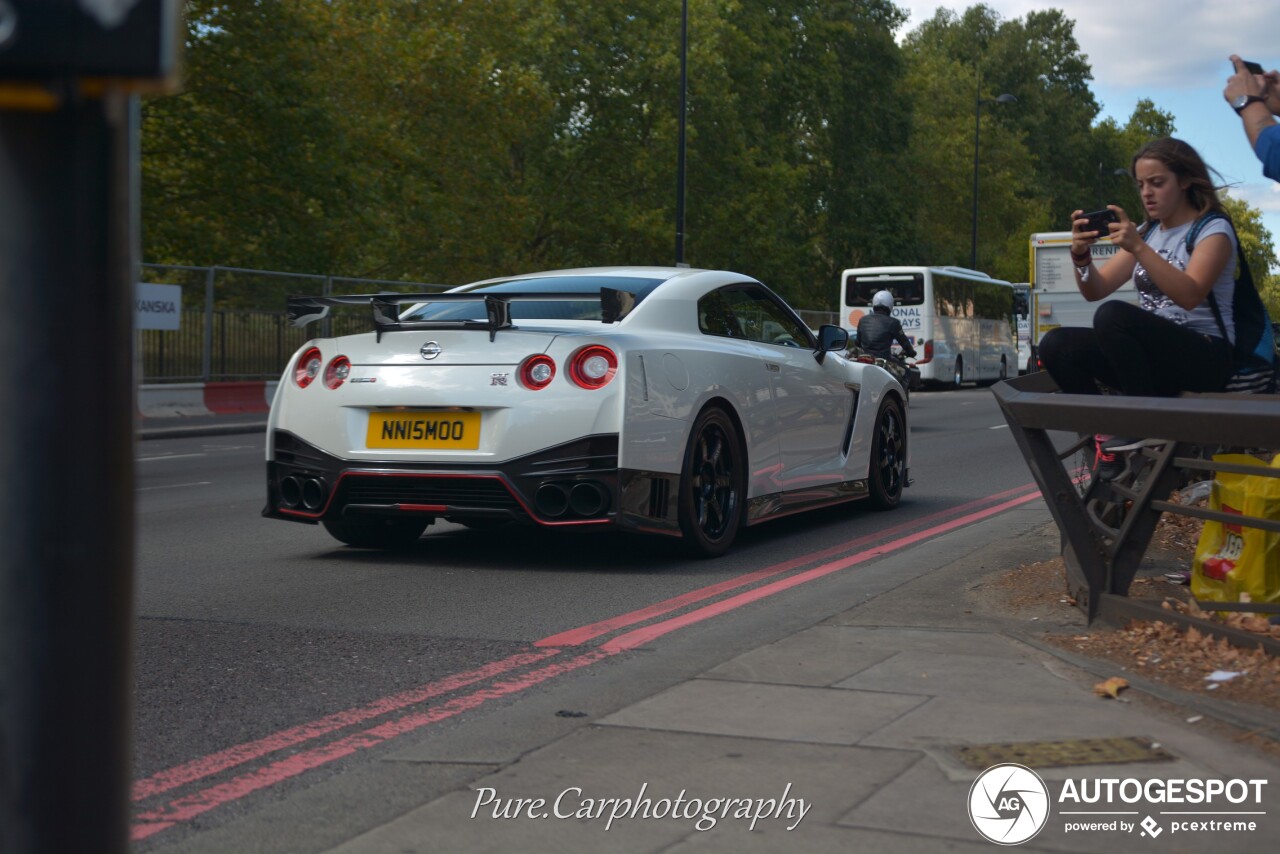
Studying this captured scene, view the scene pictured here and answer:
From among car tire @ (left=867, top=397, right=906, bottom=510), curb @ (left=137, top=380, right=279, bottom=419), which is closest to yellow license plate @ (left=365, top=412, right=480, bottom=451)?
car tire @ (left=867, top=397, right=906, bottom=510)

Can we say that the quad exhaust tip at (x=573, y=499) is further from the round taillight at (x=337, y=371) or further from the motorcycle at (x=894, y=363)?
the motorcycle at (x=894, y=363)

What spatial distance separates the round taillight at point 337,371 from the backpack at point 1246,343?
12.5ft

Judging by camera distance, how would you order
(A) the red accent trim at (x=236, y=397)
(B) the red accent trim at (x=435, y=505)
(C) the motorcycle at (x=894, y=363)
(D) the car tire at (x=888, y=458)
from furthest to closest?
(A) the red accent trim at (x=236, y=397) < (C) the motorcycle at (x=894, y=363) < (D) the car tire at (x=888, y=458) < (B) the red accent trim at (x=435, y=505)

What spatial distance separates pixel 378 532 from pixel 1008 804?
212 inches

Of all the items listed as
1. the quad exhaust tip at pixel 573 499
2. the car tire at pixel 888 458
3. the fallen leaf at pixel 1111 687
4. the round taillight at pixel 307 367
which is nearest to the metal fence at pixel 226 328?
the car tire at pixel 888 458

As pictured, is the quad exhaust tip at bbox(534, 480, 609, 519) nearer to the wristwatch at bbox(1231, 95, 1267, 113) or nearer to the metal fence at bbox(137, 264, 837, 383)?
the wristwatch at bbox(1231, 95, 1267, 113)

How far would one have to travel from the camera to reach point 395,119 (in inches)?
1663

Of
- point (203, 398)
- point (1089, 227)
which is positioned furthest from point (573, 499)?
point (203, 398)

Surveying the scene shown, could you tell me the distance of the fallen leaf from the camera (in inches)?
163

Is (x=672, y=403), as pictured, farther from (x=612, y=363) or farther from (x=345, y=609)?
(x=345, y=609)

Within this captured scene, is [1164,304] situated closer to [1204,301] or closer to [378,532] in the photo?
[1204,301]

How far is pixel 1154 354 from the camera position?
5.30 m

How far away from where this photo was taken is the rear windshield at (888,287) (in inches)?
1649

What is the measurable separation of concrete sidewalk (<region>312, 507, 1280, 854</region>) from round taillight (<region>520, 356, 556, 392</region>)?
227 centimetres
